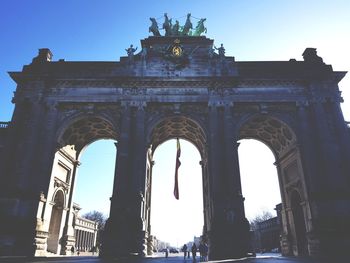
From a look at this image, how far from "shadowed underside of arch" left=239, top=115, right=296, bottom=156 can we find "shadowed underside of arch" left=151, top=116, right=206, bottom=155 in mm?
4225

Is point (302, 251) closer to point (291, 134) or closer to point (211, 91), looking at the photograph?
point (291, 134)

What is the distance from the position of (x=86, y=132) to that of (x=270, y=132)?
18.4 meters

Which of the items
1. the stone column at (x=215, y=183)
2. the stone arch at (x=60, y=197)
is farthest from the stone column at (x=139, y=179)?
the stone arch at (x=60, y=197)

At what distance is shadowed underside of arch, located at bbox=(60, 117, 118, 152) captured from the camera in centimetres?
2469

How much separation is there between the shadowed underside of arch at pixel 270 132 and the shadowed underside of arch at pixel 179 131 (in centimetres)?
422

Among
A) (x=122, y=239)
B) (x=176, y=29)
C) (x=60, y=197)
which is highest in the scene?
(x=176, y=29)

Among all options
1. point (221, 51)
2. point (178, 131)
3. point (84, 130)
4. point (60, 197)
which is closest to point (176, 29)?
point (221, 51)

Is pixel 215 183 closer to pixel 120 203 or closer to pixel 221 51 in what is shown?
pixel 120 203

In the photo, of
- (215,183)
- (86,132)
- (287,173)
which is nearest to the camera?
(215,183)

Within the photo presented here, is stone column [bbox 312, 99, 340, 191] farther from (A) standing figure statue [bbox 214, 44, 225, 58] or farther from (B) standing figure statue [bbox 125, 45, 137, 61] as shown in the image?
(B) standing figure statue [bbox 125, 45, 137, 61]

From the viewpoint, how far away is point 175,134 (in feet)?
92.9

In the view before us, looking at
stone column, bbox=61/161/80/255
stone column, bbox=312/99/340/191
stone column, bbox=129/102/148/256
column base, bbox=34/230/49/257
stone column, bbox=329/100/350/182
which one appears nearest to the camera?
stone column, bbox=129/102/148/256

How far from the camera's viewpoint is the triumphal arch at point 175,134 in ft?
63.8

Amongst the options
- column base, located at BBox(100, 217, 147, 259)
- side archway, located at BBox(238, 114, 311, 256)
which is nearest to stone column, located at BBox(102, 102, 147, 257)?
column base, located at BBox(100, 217, 147, 259)
